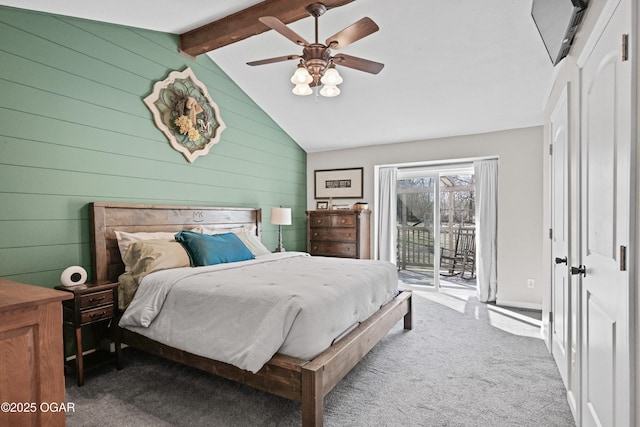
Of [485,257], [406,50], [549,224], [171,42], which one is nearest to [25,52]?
[171,42]

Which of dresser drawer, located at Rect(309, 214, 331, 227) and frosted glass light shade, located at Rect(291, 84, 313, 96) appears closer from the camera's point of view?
frosted glass light shade, located at Rect(291, 84, 313, 96)

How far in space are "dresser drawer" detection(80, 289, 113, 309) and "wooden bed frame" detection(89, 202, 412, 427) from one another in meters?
0.33

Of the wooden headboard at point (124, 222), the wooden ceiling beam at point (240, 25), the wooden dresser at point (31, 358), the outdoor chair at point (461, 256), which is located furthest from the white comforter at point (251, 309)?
the outdoor chair at point (461, 256)

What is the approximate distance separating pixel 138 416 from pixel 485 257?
4.35 m

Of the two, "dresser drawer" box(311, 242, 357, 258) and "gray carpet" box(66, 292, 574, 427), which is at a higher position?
"dresser drawer" box(311, 242, 357, 258)

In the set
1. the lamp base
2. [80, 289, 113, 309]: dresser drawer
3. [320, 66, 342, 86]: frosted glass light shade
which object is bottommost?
[80, 289, 113, 309]: dresser drawer

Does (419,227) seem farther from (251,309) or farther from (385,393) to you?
(251,309)

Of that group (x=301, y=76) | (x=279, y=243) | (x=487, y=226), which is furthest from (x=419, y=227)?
(x=301, y=76)

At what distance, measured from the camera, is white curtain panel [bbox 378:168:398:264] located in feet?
17.5

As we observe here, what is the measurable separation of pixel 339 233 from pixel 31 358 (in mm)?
3959

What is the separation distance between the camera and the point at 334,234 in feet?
16.8

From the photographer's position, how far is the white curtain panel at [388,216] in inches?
210

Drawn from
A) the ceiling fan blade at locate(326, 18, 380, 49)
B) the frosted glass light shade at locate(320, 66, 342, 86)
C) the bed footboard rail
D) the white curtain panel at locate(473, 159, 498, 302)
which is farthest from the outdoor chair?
the ceiling fan blade at locate(326, 18, 380, 49)

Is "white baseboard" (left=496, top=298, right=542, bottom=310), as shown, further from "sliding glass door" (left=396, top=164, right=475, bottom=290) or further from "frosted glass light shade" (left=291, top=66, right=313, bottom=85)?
"frosted glass light shade" (left=291, top=66, right=313, bottom=85)
